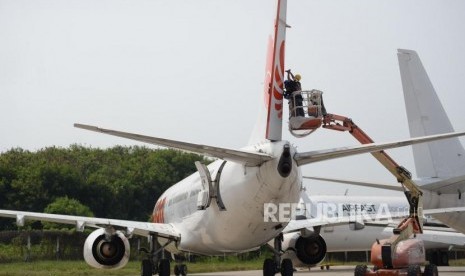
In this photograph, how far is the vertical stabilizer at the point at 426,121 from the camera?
90.4 feet

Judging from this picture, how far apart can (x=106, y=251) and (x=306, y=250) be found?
6.44 m

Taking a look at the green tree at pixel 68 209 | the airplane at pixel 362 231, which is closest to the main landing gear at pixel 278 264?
the airplane at pixel 362 231

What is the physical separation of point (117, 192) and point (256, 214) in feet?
175

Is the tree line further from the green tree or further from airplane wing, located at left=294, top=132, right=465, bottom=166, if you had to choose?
airplane wing, located at left=294, top=132, right=465, bottom=166

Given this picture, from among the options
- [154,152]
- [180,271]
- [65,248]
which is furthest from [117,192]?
[180,271]

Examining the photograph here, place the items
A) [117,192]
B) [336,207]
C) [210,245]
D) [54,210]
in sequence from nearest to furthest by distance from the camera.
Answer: [210,245]
[336,207]
[54,210]
[117,192]

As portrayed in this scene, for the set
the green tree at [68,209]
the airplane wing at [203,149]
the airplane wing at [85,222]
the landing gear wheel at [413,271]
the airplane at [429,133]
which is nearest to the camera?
the airplane wing at [203,149]

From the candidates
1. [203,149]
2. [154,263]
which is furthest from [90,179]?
[203,149]

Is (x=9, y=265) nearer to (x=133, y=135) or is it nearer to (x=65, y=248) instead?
(x=65, y=248)

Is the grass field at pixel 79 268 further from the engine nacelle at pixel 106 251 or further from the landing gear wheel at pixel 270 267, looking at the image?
the landing gear wheel at pixel 270 267

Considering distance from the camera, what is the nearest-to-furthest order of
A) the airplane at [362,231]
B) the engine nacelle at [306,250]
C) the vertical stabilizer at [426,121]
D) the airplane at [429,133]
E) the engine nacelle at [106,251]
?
the engine nacelle at [106,251]
the engine nacelle at [306,250]
the airplane at [429,133]
the vertical stabilizer at [426,121]
the airplane at [362,231]

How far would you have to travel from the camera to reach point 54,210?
196 feet

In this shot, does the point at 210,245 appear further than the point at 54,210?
No

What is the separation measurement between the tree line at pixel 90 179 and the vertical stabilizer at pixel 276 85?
38.5 m
